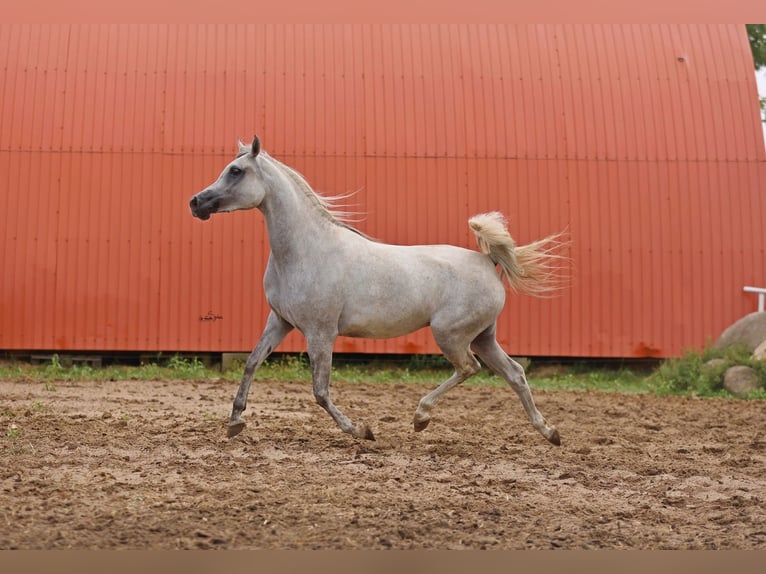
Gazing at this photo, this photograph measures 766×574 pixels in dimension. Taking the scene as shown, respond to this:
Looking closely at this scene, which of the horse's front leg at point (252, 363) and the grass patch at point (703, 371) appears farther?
the grass patch at point (703, 371)

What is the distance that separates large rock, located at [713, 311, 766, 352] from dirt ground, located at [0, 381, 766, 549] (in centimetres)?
368

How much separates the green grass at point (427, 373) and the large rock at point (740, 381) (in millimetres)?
106

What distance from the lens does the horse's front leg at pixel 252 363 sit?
793 centimetres

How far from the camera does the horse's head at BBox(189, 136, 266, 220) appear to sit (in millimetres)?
7762

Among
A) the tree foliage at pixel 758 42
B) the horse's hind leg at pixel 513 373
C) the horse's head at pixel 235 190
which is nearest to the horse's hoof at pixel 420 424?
the horse's hind leg at pixel 513 373

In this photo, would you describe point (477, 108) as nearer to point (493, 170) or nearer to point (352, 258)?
point (493, 170)

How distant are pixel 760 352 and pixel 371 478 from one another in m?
8.81

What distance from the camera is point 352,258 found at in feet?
26.6

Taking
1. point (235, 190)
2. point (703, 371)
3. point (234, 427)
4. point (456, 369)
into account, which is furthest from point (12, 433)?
point (703, 371)

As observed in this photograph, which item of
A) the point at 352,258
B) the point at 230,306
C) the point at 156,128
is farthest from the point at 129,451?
the point at 156,128

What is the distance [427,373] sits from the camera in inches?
603

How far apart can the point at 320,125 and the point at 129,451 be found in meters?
9.04

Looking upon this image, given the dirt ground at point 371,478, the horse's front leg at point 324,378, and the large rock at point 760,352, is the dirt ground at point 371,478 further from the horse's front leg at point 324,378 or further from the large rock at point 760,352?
the large rock at point 760,352

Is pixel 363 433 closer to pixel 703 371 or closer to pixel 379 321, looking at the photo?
pixel 379 321
